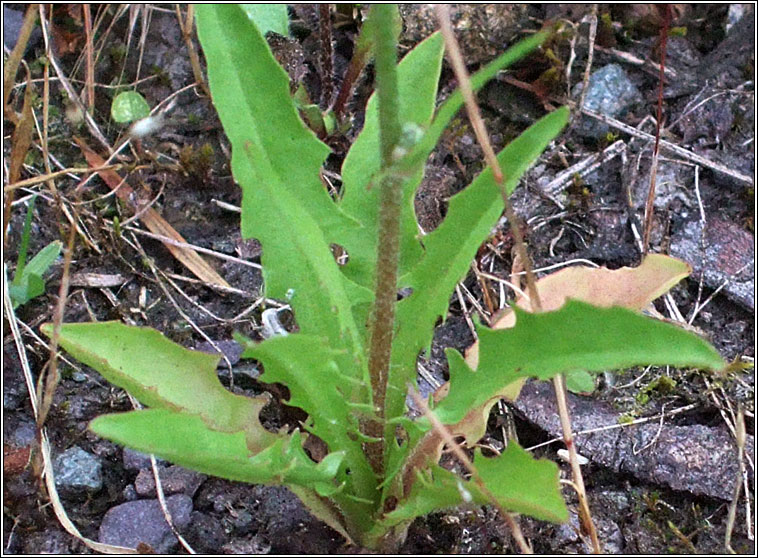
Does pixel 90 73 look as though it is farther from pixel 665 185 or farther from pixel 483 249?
pixel 665 185

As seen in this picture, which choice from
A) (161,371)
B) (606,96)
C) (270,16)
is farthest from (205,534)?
(606,96)

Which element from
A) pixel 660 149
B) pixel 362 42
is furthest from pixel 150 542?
pixel 660 149

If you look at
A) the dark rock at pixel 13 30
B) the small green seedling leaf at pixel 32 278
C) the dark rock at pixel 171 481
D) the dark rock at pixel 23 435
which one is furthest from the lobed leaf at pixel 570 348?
the dark rock at pixel 13 30

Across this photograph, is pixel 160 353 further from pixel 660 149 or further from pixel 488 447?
pixel 660 149

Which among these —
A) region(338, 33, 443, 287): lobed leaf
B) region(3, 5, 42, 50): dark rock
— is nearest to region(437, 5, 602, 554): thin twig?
region(338, 33, 443, 287): lobed leaf

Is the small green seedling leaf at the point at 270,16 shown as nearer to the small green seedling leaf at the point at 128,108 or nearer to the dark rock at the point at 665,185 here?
the small green seedling leaf at the point at 128,108

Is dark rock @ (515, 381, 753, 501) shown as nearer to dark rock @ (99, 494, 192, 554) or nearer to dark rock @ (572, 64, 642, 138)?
dark rock @ (99, 494, 192, 554)
